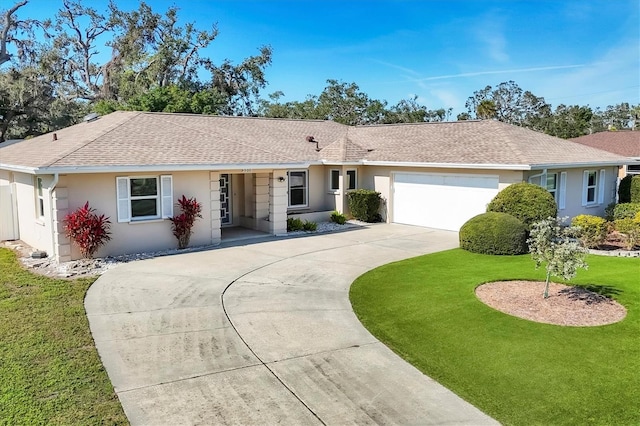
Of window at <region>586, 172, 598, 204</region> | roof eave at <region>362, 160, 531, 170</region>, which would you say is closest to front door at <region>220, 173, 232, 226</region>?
roof eave at <region>362, 160, 531, 170</region>

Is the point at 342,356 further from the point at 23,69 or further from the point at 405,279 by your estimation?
the point at 23,69

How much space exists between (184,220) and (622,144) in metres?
29.6

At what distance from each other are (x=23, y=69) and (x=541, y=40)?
38509 mm

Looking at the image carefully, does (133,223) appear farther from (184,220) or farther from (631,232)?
(631,232)

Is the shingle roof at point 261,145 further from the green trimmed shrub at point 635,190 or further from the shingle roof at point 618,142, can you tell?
the shingle roof at point 618,142

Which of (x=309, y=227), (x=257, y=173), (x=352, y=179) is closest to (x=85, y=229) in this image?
(x=257, y=173)

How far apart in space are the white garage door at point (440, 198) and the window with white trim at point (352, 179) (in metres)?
2.03

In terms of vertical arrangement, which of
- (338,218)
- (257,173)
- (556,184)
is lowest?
(338,218)

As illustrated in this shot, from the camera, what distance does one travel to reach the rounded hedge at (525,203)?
49.6 ft

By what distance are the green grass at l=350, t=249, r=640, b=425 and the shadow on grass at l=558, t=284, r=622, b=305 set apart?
11cm

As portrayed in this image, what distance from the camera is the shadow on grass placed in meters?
9.71

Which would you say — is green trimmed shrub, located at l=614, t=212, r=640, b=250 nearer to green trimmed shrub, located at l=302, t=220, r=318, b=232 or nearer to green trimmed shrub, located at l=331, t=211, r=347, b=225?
green trimmed shrub, located at l=331, t=211, r=347, b=225

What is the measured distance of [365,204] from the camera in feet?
67.5

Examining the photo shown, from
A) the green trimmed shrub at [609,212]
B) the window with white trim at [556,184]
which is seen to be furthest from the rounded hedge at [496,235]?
the green trimmed shrub at [609,212]
